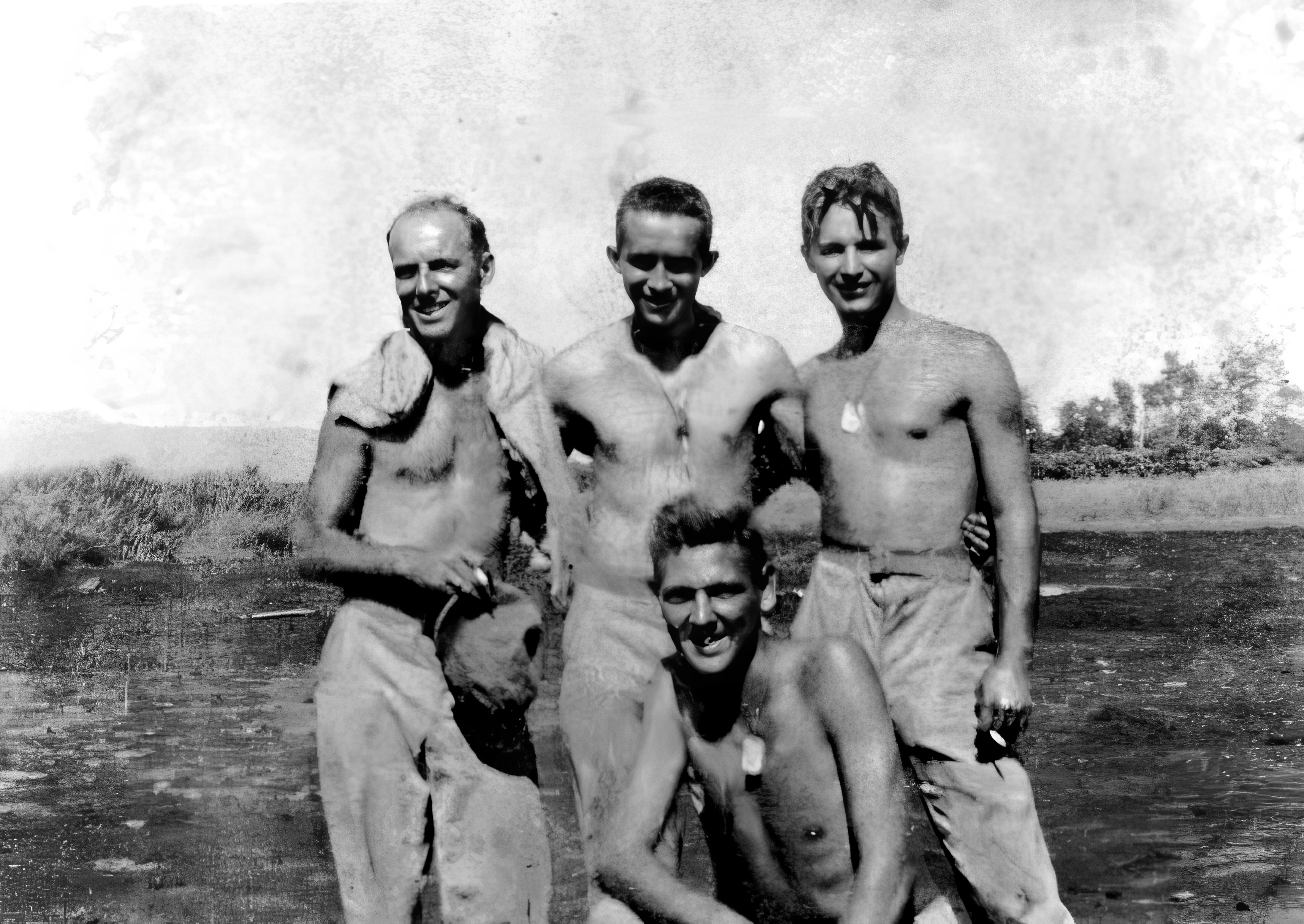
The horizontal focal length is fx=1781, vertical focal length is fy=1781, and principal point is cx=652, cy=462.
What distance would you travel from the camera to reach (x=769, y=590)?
12.8 ft

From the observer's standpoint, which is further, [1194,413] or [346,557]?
[1194,413]

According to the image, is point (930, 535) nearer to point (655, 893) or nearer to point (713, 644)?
point (713, 644)

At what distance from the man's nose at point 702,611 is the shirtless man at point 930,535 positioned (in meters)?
0.58

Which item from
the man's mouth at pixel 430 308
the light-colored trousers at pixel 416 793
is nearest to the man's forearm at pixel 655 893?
the light-colored trousers at pixel 416 793

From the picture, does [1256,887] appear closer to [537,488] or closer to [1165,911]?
[1165,911]

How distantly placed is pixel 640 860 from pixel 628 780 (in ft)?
0.89

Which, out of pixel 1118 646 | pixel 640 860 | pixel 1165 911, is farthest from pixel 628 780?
pixel 1118 646

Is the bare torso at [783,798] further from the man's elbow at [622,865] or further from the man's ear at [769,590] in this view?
the man's elbow at [622,865]

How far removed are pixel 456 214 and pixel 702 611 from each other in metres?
1.41

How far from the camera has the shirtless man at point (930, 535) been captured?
4195mm

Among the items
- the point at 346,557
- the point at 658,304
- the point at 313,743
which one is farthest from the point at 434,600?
the point at 313,743

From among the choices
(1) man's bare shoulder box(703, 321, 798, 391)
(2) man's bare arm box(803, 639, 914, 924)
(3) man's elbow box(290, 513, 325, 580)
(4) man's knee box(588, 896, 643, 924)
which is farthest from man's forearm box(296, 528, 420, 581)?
(2) man's bare arm box(803, 639, 914, 924)

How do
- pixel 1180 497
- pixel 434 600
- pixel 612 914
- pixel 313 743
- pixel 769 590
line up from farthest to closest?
1. pixel 1180 497
2. pixel 313 743
3. pixel 434 600
4. pixel 769 590
5. pixel 612 914

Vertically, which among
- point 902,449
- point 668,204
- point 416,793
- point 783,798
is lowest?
point 416,793
